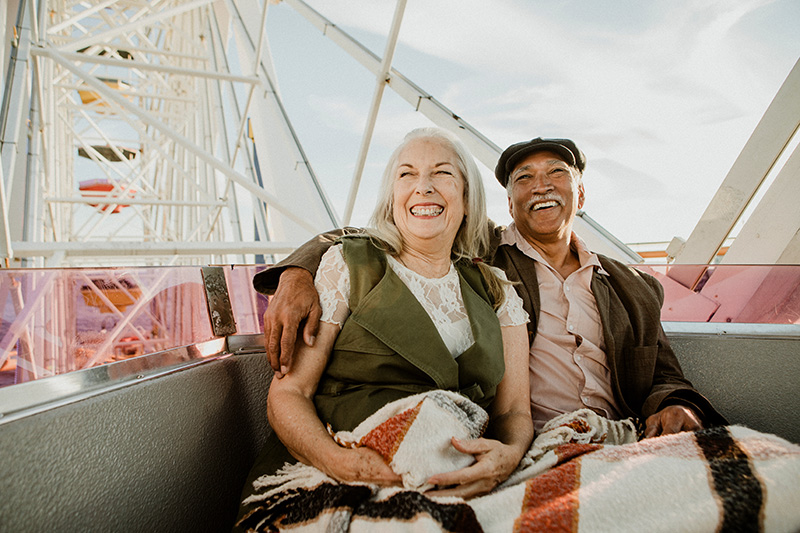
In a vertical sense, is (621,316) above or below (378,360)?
above

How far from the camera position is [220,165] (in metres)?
4.32

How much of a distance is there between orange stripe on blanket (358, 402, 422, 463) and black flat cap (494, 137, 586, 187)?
1.30 m

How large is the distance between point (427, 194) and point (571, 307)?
2.24 feet

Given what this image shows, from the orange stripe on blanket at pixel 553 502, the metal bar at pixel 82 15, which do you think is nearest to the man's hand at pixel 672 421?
the orange stripe on blanket at pixel 553 502

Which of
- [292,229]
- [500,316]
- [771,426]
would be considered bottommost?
[292,229]

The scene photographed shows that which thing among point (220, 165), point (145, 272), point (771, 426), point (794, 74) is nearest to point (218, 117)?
point (220, 165)

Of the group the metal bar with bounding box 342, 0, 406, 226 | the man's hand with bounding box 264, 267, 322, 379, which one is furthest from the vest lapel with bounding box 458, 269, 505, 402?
the metal bar with bounding box 342, 0, 406, 226

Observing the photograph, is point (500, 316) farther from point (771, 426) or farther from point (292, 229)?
point (292, 229)

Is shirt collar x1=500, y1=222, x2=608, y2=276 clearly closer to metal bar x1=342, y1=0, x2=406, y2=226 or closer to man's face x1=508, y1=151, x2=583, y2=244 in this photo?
man's face x1=508, y1=151, x2=583, y2=244

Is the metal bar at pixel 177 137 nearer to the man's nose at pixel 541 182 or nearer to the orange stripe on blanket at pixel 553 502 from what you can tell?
the man's nose at pixel 541 182

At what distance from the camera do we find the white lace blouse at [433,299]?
128 cm

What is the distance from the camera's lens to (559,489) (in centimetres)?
85

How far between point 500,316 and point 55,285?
4.36 feet

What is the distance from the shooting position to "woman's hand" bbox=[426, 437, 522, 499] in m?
0.94
